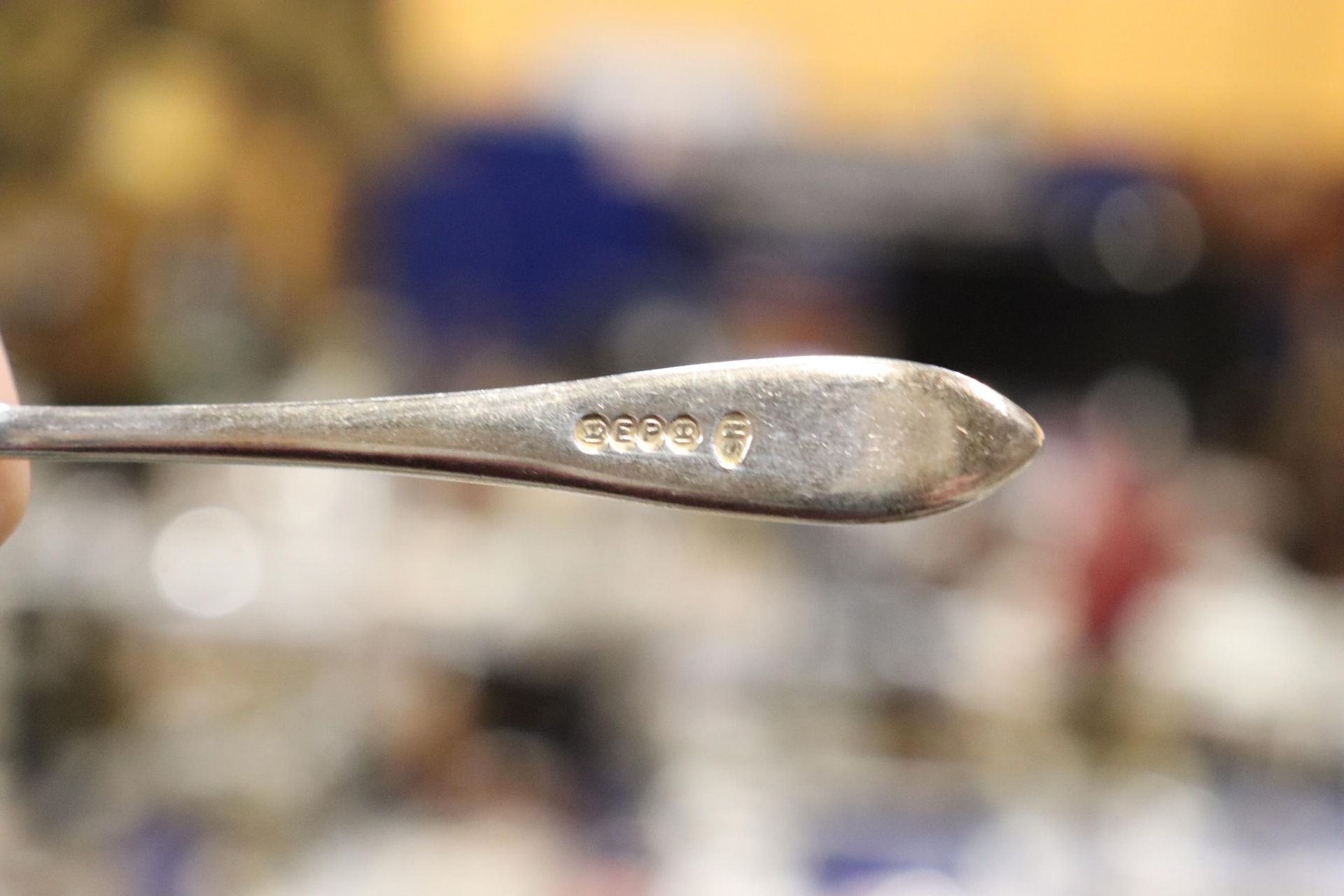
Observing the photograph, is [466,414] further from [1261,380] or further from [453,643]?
[1261,380]

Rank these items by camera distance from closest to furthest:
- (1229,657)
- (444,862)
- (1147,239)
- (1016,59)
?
(444,862) → (1229,657) → (1147,239) → (1016,59)

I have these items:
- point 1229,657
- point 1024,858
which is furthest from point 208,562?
point 1229,657

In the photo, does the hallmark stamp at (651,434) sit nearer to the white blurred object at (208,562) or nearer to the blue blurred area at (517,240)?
the white blurred object at (208,562)

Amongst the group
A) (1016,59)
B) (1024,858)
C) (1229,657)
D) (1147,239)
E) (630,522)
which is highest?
(1016,59)

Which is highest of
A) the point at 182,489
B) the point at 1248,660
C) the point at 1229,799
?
the point at 182,489

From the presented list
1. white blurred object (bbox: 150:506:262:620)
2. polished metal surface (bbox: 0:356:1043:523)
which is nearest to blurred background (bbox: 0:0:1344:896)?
white blurred object (bbox: 150:506:262:620)

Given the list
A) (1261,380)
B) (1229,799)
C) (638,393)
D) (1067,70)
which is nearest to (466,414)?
(638,393)

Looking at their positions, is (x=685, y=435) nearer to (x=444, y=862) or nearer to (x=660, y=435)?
(x=660, y=435)

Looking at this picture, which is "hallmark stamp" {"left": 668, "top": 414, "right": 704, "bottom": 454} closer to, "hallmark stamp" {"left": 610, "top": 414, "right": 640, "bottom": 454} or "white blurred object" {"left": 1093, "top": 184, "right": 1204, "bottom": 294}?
"hallmark stamp" {"left": 610, "top": 414, "right": 640, "bottom": 454}

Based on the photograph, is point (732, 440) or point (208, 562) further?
point (208, 562)
